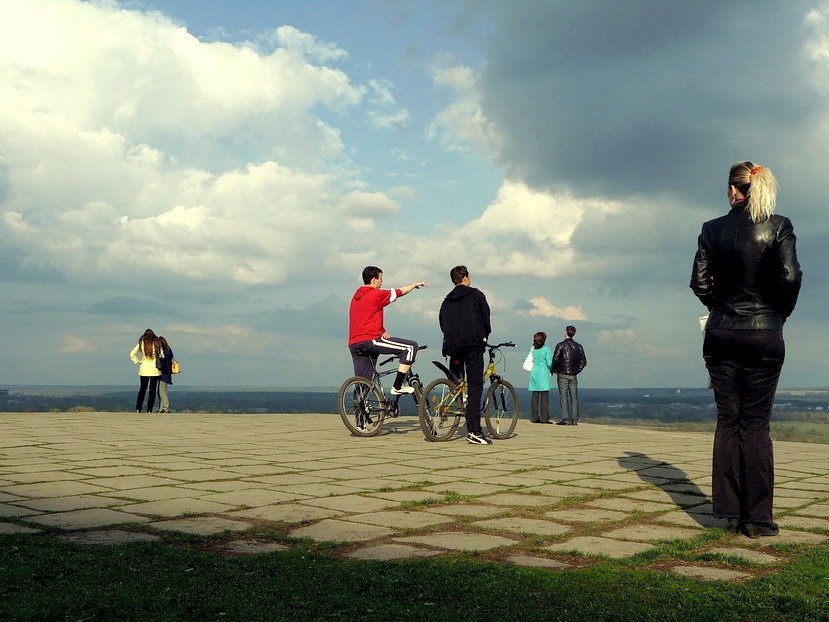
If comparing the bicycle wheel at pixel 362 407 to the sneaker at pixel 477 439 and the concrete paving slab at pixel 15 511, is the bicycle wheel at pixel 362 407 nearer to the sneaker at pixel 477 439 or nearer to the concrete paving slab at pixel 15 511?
the sneaker at pixel 477 439

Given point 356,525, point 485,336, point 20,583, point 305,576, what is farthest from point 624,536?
point 485,336

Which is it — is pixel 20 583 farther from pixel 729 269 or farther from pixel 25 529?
pixel 729 269

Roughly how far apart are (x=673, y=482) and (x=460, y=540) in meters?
3.44

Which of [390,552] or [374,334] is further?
[374,334]

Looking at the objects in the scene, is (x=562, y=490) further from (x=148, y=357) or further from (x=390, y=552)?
(x=148, y=357)

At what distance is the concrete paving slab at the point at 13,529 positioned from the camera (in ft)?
16.6

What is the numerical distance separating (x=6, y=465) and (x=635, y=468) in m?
6.01

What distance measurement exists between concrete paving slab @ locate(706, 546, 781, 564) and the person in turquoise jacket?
1352 cm

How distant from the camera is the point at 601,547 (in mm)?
4906

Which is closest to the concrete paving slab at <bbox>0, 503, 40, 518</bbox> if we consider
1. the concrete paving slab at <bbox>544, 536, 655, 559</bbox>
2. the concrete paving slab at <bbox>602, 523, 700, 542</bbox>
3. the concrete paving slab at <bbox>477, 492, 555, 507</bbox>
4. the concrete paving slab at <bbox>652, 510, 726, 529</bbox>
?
the concrete paving slab at <bbox>477, 492, 555, 507</bbox>

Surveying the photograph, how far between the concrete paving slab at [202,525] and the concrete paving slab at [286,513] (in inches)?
7.5

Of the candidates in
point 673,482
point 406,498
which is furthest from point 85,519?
point 673,482

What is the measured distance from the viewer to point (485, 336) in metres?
11.0

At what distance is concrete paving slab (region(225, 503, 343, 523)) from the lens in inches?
223
